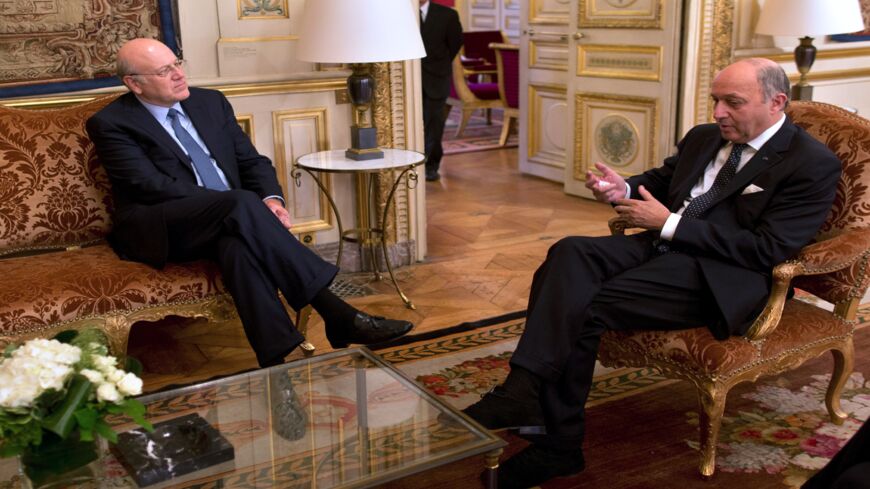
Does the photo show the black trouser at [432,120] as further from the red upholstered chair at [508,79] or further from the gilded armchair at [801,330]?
the gilded armchair at [801,330]

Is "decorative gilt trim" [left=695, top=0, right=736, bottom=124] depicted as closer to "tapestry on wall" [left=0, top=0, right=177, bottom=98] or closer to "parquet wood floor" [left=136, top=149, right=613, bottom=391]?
"parquet wood floor" [left=136, top=149, right=613, bottom=391]

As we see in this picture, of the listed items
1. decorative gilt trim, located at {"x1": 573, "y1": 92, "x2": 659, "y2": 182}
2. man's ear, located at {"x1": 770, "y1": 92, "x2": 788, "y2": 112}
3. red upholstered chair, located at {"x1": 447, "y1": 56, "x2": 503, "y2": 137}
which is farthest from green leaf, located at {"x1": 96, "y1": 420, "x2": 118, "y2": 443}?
red upholstered chair, located at {"x1": 447, "y1": 56, "x2": 503, "y2": 137}

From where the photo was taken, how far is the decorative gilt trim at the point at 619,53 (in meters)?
5.01

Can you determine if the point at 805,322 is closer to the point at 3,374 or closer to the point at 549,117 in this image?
the point at 3,374

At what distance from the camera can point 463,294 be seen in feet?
12.7

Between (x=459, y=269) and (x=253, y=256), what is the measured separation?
5.03ft

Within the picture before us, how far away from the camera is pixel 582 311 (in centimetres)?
240

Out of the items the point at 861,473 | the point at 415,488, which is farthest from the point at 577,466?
the point at 861,473

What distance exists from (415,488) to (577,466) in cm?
43

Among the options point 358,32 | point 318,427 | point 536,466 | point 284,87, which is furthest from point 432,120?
point 318,427

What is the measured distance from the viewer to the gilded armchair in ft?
7.63

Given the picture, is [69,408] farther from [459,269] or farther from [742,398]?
[459,269]

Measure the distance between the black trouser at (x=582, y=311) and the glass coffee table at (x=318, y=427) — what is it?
0.38 meters

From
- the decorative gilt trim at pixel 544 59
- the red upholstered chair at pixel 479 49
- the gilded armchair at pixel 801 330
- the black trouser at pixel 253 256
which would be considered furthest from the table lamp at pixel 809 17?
the red upholstered chair at pixel 479 49
